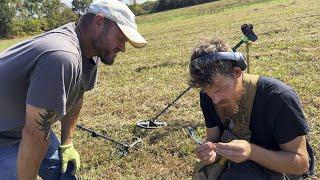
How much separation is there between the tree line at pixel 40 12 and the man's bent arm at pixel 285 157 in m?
42.2

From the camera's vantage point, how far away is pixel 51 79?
7.48ft

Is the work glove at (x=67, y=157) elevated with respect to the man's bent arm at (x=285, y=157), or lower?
lower

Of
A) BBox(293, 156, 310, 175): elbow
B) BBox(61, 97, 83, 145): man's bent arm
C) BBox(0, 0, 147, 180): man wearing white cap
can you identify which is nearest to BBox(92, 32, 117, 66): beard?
A: BBox(0, 0, 147, 180): man wearing white cap

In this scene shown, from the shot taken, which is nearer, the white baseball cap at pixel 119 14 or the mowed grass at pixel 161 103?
the white baseball cap at pixel 119 14

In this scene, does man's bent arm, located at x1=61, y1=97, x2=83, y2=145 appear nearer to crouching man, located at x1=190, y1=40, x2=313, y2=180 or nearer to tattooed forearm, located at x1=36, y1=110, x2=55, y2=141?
tattooed forearm, located at x1=36, y1=110, x2=55, y2=141

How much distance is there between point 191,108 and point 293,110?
3841mm

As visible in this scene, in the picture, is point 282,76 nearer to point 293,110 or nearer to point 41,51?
point 293,110

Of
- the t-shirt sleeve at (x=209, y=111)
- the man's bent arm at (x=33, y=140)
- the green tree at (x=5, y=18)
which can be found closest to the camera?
the man's bent arm at (x=33, y=140)

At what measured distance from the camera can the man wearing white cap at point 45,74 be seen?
7.59ft

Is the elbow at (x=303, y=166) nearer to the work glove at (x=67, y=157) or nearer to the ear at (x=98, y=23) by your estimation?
the ear at (x=98, y=23)

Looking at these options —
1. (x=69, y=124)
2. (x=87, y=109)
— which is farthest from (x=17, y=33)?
(x=69, y=124)

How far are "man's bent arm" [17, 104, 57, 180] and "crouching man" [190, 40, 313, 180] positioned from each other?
0.78 m

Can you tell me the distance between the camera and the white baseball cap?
256 cm

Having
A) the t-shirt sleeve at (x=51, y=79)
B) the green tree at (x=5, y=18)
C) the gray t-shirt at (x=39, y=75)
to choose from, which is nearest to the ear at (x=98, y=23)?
the gray t-shirt at (x=39, y=75)
